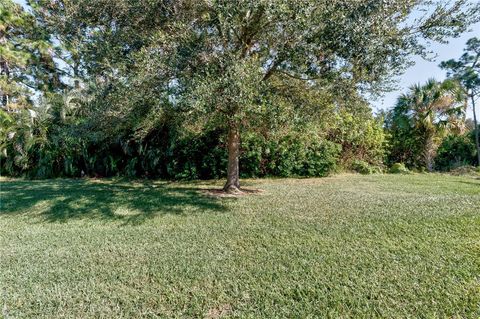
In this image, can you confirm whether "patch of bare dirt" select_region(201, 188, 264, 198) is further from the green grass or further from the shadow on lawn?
the green grass

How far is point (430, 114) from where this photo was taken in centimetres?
1293

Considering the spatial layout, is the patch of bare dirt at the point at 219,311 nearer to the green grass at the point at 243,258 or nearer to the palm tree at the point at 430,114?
the green grass at the point at 243,258

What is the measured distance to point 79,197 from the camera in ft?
23.6

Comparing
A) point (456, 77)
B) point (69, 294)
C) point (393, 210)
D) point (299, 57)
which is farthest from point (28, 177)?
point (456, 77)

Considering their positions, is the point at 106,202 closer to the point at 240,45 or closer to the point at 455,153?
the point at 240,45

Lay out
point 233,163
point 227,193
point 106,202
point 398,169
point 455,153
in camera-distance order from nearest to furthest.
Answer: point 106,202 < point 227,193 < point 233,163 < point 398,169 < point 455,153

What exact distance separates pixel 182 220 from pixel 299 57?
4059mm

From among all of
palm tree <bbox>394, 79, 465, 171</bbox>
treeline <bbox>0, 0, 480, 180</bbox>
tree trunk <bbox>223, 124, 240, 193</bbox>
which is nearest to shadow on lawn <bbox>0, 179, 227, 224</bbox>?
tree trunk <bbox>223, 124, 240, 193</bbox>

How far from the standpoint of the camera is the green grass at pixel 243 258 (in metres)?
2.79

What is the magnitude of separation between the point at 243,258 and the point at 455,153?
54.1ft

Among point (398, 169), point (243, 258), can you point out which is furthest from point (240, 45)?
point (398, 169)

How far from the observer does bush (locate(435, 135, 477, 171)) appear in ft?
47.4

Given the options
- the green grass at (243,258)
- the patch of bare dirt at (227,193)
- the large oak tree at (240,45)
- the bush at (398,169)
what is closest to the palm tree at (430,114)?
the bush at (398,169)

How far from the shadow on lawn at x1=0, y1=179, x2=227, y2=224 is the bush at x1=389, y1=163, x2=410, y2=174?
9.70 meters
